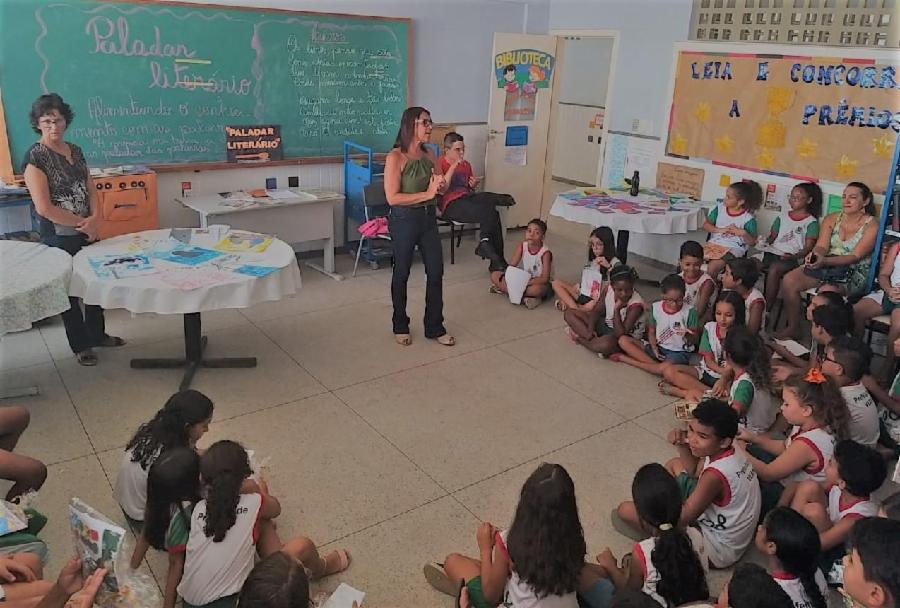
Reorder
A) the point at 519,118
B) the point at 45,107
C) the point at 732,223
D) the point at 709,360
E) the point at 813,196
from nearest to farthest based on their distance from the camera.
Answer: the point at 45,107 < the point at 709,360 < the point at 813,196 < the point at 732,223 < the point at 519,118

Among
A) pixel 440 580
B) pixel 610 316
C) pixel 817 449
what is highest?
pixel 817 449

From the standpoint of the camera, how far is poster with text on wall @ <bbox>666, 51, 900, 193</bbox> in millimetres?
5066

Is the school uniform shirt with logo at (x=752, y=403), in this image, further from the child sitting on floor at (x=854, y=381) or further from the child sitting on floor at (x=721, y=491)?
the child sitting on floor at (x=721, y=491)

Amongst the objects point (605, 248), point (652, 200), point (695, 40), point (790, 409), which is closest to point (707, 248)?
point (652, 200)

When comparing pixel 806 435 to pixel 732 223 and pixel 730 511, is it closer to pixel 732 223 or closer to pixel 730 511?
pixel 730 511

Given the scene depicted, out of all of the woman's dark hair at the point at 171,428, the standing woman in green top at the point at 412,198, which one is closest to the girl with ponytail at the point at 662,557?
the woman's dark hair at the point at 171,428

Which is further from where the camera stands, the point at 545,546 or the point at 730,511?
the point at 730,511

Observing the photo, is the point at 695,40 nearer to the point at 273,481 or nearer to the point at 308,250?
the point at 308,250

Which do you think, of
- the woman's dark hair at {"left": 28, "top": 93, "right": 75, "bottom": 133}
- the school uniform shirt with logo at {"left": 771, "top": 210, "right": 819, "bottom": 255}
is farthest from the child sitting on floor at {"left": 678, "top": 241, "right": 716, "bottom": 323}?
the woman's dark hair at {"left": 28, "top": 93, "right": 75, "bottom": 133}

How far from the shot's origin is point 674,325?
4.36 m

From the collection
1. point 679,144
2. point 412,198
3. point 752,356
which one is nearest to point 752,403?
point 752,356

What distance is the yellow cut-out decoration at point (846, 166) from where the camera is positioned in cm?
520

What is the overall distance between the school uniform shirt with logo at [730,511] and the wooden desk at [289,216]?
3.84 metres

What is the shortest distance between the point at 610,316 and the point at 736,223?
150cm
